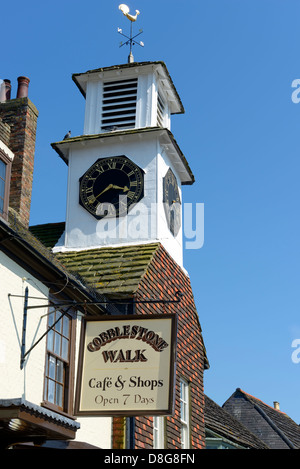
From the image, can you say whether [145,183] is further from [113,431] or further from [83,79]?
[113,431]

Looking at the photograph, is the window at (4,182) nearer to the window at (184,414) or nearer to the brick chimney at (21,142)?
the brick chimney at (21,142)

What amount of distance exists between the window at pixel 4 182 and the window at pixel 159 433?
5.63m

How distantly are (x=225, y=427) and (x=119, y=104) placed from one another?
1042cm

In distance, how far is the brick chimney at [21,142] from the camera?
632 inches

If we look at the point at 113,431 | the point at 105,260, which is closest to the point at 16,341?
the point at 113,431

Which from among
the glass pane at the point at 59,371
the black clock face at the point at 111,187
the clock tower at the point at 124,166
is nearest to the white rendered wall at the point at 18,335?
the glass pane at the point at 59,371

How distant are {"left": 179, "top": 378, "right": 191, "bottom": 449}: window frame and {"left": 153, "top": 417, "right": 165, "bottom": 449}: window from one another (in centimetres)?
113

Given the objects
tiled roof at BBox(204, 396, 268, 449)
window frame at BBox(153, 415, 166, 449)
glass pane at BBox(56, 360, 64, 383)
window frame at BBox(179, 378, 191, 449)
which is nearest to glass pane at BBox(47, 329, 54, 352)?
glass pane at BBox(56, 360, 64, 383)

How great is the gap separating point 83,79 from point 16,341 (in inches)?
422

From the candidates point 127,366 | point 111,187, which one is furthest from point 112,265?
point 127,366

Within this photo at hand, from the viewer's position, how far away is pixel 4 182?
13109 millimetres

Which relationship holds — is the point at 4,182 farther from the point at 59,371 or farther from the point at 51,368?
the point at 59,371

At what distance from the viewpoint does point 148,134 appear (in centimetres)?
1858

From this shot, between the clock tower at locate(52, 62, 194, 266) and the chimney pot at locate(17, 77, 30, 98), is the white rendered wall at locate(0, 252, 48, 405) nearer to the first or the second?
the clock tower at locate(52, 62, 194, 266)
